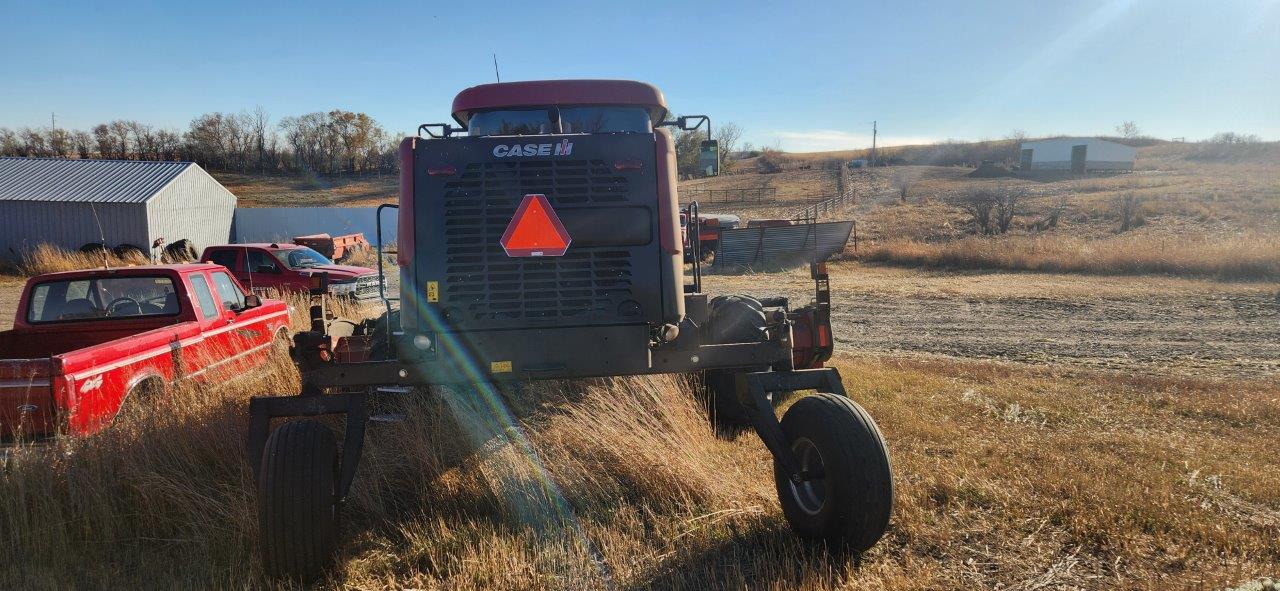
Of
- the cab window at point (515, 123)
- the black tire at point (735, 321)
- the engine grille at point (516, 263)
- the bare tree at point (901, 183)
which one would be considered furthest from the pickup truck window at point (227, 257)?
the bare tree at point (901, 183)

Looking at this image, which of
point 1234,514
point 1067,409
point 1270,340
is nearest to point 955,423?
point 1067,409

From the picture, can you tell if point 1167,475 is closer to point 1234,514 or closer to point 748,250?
point 1234,514

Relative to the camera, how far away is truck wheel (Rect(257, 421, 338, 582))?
11.6ft

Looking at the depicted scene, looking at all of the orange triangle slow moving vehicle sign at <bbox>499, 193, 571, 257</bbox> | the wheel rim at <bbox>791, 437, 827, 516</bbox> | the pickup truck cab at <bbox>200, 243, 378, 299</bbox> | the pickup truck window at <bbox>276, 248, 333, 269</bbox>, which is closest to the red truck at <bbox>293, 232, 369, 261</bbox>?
the pickup truck window at <bbox>276, 248, 333, 269</bbox>

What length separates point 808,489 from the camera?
13.3 feet

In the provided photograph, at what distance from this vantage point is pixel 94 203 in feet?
92.7

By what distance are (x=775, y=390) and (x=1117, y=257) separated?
67.4ft

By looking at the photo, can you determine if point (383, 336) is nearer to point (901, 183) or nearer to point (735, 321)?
point (735, 321)

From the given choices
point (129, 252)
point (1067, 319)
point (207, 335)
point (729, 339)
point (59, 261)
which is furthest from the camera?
point (129, 252)

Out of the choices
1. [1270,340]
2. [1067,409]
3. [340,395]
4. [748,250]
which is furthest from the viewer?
[748,250]

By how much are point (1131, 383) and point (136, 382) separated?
934 cm

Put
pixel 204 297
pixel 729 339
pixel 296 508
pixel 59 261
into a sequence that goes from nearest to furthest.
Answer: pixel 296 508, pixel 729 339, pixel 204 297, pixel 59 261

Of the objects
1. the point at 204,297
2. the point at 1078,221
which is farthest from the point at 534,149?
the point at 1078,221

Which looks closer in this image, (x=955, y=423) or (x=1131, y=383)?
(x=955, y=423)
